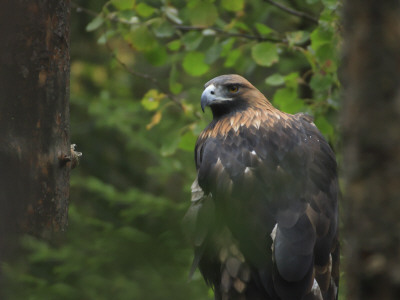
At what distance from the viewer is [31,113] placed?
3.42 metres

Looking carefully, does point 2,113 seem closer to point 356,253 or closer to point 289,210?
point 289,210

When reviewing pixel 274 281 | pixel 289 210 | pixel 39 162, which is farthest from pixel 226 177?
pixel 39 162

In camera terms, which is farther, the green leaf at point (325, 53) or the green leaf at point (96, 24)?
the green leaf at point (96, 24)

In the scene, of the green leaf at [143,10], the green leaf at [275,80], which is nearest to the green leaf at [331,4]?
the green leaf at [275,80]

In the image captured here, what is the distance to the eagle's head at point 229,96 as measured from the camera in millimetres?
4910

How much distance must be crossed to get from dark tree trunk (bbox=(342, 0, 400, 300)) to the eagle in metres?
2.47

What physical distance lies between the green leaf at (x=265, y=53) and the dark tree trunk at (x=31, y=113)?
246cm

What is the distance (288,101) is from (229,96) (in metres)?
0.89

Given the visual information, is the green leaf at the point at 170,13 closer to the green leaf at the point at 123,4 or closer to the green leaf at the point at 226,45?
the green leaf at the point at 123,4

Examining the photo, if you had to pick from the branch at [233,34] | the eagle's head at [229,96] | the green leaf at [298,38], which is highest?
the green leaf at [298,38]

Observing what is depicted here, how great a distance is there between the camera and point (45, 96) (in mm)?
3467

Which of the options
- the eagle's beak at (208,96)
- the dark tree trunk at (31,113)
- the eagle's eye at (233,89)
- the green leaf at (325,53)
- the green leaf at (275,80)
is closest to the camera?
the dark tree trunk at (31,113)

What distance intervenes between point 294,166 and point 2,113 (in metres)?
2.04

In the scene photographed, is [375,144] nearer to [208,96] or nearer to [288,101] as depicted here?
[208,96]
